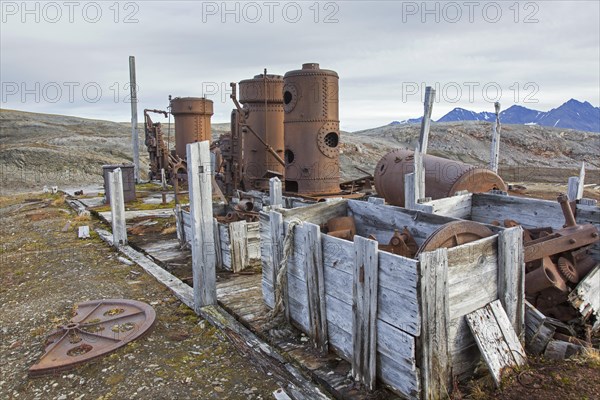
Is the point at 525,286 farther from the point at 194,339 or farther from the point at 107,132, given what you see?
the point at 107,132

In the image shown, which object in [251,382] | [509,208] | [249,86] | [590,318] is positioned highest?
[249,86]

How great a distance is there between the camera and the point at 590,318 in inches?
170

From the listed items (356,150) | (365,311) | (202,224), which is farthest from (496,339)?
(356,150)

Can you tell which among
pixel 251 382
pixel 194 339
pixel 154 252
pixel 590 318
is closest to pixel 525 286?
pixel 590 318

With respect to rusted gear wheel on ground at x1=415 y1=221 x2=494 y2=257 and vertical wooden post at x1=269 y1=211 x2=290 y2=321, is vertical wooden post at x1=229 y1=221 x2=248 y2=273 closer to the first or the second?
vertical wooden post at x1=269 y1=211 x2=290 y2=321

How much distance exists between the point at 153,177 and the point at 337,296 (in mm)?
20147

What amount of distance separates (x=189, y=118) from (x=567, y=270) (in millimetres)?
17983

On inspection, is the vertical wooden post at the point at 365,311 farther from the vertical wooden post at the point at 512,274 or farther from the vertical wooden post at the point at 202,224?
the vertical wooden post at the point at 202,224

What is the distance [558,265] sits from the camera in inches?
173

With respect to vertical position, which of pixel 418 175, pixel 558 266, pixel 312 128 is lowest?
→ pixel 558 266

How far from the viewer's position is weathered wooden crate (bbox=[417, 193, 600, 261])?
5195 millimetres

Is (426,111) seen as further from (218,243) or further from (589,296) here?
(589,296)

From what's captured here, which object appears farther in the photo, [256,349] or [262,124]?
[262,124]

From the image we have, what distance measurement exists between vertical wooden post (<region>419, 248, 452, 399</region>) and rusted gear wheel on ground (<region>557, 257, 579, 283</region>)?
1.74m
